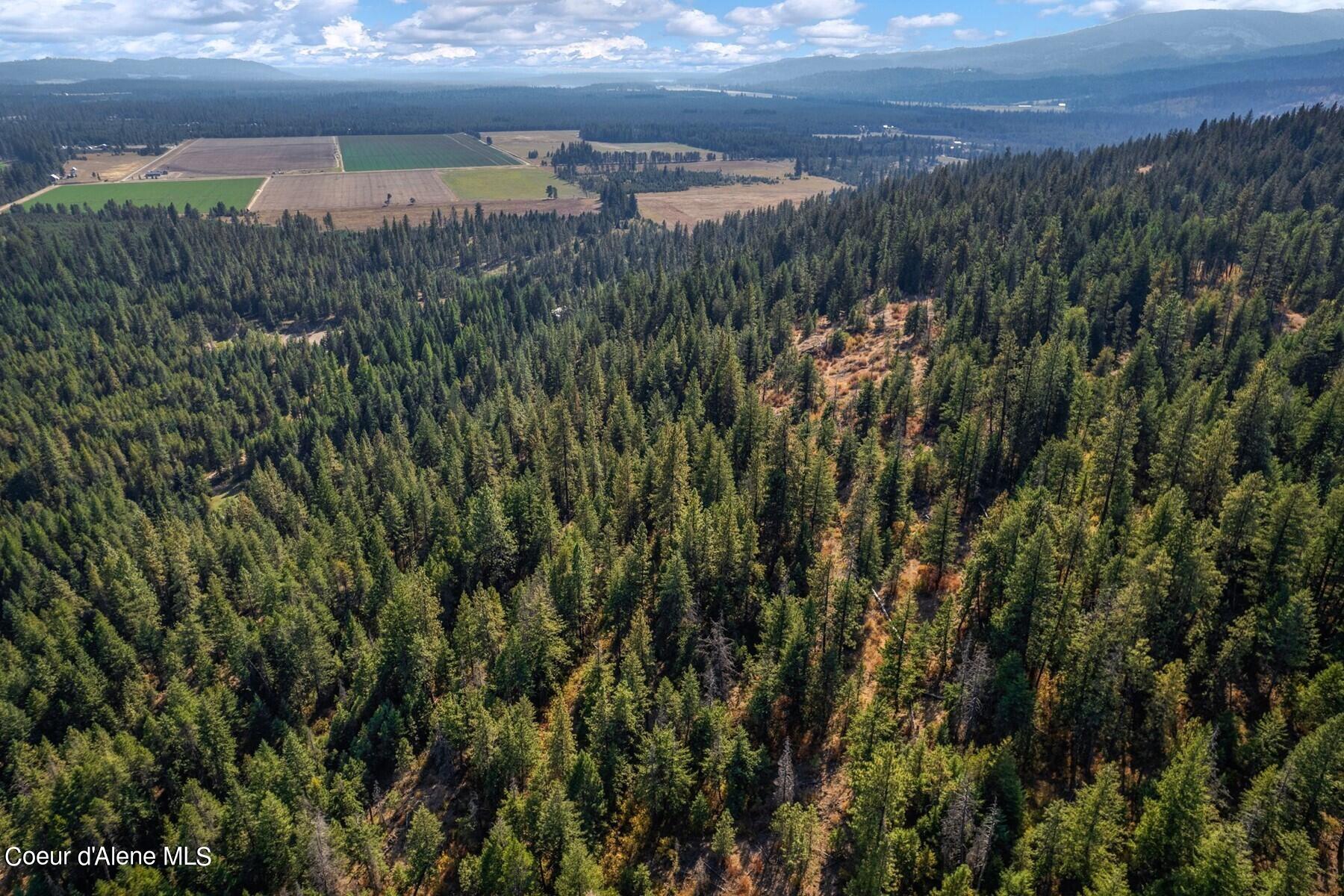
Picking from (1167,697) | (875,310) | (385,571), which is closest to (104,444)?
(385,571)

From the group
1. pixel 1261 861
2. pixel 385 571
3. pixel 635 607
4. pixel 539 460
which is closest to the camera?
pixel 1261 861

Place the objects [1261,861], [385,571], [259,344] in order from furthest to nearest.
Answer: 1. [259,344]
2. [385,571]
3. [1261,861]

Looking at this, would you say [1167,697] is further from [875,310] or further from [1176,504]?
[875,310]

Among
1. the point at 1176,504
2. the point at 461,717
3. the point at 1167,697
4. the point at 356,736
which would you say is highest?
the point at 1176,504

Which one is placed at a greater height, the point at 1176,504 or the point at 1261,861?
the point at 1176,504

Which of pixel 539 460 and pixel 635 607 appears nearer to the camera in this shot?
pixel 635 607

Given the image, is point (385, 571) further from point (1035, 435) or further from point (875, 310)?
point (875, 310)
